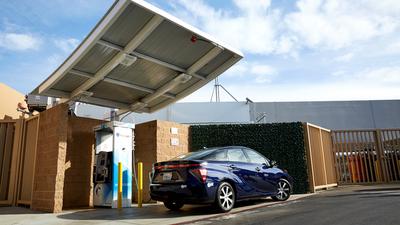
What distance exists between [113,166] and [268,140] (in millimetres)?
5159

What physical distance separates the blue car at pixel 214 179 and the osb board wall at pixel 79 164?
336cm

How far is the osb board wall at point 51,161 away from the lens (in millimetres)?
6688

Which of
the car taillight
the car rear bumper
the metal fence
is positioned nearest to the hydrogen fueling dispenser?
the car rear bumper

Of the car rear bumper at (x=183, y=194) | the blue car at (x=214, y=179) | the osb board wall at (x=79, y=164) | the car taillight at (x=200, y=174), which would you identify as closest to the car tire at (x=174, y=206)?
the blue car at (x=214, y=179)

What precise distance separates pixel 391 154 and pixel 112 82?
1169 centimetres

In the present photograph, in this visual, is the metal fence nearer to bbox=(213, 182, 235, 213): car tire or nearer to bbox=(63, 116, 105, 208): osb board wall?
bbox=(213, 182, 235, 213): car tire

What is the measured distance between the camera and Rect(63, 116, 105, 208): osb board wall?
8102 millimetres

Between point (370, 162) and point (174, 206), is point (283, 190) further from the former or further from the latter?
point (370, 162)

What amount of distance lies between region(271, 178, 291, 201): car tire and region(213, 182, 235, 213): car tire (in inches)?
74.8

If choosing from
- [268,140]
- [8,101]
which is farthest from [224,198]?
[8,101]

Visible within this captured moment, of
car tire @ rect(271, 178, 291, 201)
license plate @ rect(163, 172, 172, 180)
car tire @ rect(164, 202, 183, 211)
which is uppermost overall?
license plate @ rect(163, 172, 172, 180)

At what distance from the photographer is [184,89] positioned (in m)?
9.24

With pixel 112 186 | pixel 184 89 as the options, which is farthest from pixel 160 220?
pixel 184 89

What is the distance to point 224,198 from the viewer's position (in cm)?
557
